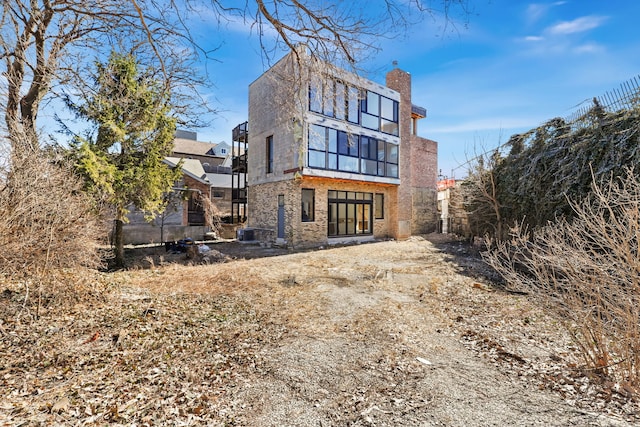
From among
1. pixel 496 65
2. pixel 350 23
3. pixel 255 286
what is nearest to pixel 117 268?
pixel 255 286

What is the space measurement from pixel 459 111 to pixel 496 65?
2369mm

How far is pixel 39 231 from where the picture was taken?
14.3 ft

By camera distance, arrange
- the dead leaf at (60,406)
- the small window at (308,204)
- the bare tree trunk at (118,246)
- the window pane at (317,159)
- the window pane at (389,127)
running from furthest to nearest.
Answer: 1. the window pane at (389,127)
2. the small window at (308,204)
3. the window pane at (317,159)
4. the bare tree trunk at (118,246)
5. the dead leaf at (60,406)

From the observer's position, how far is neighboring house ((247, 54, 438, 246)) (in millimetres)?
13688

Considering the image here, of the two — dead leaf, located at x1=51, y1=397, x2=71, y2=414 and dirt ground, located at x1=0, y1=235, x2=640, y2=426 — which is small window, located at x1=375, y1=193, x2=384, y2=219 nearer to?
dirt ground, located at x1=0, y1=235, x2=640, y2=426

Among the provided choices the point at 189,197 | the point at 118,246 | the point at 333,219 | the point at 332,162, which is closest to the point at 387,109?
the point at 332,162

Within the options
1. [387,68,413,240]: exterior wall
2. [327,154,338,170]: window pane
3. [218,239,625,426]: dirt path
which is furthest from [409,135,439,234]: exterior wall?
[218,239,625,426]: dirt path

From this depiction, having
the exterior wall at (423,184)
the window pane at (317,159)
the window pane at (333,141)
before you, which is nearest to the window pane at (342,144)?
the window pane at (333,141)

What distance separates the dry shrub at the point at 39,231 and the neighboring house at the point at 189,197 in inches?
223

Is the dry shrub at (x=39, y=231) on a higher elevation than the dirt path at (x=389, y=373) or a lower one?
higher

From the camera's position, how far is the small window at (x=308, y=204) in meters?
14.1

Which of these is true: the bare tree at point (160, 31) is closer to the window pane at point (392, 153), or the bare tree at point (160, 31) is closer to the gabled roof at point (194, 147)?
the window pane at point (392, 153)

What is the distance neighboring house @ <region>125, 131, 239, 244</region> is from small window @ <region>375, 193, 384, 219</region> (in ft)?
32.1

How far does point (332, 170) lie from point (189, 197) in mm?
7108
